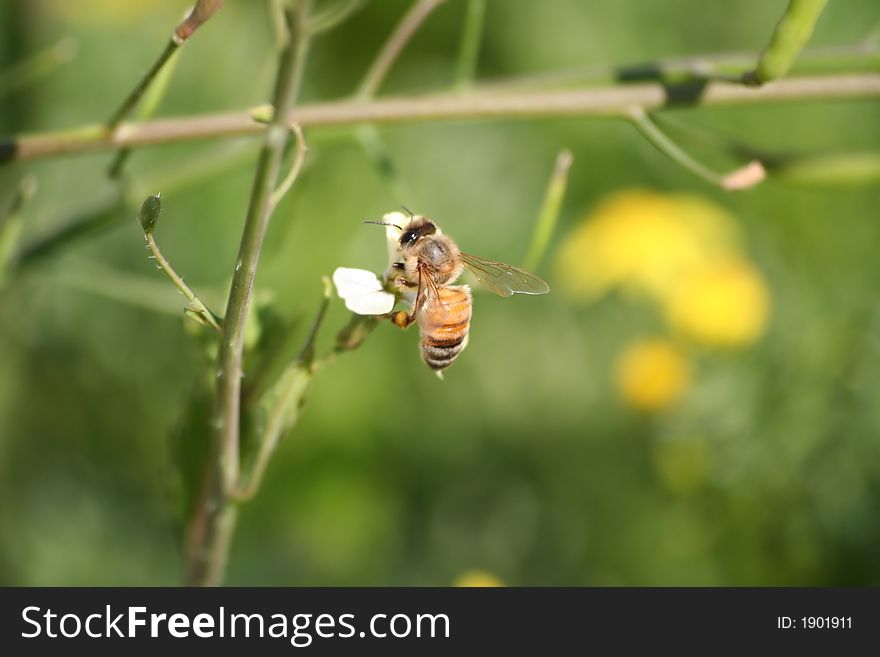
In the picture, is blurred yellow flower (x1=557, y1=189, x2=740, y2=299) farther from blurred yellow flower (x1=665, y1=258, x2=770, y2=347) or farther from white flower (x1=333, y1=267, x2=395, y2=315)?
white flower (x1=333, y1=267, x2=395, y2=315)

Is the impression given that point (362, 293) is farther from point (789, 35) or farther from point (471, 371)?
point (471, 371)

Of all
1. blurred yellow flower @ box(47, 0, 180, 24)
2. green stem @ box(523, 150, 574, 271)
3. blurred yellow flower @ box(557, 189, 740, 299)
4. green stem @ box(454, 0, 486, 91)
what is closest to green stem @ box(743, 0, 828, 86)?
green stem @ box(523, 150, 574, 271)

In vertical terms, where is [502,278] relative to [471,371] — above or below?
below

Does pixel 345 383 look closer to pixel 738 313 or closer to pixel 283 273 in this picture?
pixel 283 273

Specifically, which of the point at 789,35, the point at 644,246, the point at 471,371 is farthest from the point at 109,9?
the point at 789,35

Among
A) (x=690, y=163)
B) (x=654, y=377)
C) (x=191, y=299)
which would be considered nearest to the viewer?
(x=191, y=299)

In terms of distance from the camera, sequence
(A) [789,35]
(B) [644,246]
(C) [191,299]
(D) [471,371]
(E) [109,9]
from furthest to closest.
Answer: (E) [109,9] → (D) [471,371] → (B) [644,246] → (A) [789,35] → (C) [191,299]

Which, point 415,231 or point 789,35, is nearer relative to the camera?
point 789,35
